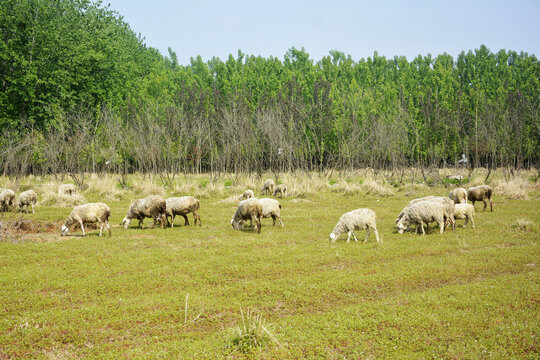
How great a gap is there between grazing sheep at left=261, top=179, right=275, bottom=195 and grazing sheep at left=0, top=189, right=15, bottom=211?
60.7 ft

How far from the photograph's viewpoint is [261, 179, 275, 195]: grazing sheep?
113ft

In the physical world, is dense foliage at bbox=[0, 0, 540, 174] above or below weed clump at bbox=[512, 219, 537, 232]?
above

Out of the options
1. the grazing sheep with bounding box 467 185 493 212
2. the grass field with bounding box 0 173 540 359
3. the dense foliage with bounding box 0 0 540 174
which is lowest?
the grass field with bounding box 0 173 540 359

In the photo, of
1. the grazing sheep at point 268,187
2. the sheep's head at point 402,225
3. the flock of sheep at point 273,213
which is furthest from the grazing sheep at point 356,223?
the grazing sheep at point 268,187

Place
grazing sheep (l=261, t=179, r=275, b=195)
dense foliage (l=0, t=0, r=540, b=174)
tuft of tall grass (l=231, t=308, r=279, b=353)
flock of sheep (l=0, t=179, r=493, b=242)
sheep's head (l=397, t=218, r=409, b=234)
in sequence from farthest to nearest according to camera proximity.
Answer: dense foliage (l=0, t=0, r=540, b=174), grazing sheep (l=261, t=179, r=275, b=195), sheep's head (l=397, t=218, r=409, b=234), flock of sheep (l=0, t=179, r=493, b=242), tuft of tall grass (l=231, t=308, r=279, b=353)

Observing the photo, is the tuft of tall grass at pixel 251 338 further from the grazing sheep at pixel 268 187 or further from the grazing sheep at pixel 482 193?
the grazing sheep at pixel 268 187

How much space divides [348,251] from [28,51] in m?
52.9

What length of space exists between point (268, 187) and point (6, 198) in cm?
1915

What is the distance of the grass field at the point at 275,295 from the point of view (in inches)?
286

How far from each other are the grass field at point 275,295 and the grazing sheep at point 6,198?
29.9 ft

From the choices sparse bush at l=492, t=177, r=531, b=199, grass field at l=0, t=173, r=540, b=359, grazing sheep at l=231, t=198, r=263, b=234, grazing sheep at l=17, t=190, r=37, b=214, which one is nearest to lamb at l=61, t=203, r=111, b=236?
grass field at l=0, t=173, r=540, b=359

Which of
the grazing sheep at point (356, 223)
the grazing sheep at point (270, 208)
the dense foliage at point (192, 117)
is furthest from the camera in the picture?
the dense foliage at point (192, 117)

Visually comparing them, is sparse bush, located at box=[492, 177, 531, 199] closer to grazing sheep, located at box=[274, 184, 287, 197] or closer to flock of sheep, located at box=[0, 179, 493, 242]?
flock of sheep, located at box=[0, 179, 493, 242]

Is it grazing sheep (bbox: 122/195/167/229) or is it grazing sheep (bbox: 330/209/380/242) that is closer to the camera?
grazing sheep (bbox: 330/209/380/242)
